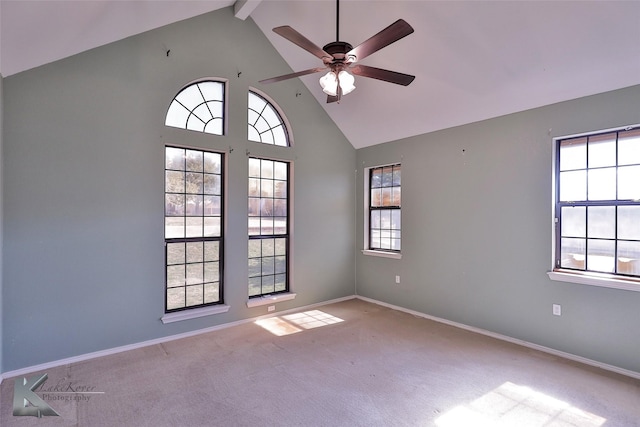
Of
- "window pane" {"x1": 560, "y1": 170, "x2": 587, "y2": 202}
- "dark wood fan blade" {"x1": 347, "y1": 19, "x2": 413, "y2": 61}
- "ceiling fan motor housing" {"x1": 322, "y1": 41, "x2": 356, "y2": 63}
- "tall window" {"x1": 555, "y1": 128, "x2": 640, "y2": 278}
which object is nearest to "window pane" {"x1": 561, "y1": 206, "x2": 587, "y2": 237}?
"tall window" {"x1": 555, "y1": 128, "x2": 640, "y2": 278}

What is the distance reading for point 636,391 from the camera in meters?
2.64

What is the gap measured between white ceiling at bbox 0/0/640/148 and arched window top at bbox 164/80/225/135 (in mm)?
699

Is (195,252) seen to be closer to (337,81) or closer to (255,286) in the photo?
(255,286)

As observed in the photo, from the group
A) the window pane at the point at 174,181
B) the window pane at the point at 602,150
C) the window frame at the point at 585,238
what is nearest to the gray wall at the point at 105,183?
the window pane at the point at 174,181

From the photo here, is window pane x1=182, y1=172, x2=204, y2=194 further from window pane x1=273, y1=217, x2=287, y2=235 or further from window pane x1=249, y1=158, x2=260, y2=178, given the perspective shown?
window pane x1=273, y1=217, x2=287, y2=235

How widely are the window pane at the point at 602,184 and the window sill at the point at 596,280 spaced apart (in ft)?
2.51

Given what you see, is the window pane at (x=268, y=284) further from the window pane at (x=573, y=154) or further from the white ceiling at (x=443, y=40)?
the window pane at (x=573, y=154)

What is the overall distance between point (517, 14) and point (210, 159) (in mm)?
3451

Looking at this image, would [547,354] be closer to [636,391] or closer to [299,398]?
[636,391]

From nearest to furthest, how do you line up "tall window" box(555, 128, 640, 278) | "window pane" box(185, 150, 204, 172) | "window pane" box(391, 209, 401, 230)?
"tall window" box(555, 128, 640, 278), "window pane" box(185, 150, 204, 172), "window pane" box(391, 209, 401, 230)

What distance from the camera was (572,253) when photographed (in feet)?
11.0

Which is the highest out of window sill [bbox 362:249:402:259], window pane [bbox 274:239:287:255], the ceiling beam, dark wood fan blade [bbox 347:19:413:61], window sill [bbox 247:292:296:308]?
the ceiling beam


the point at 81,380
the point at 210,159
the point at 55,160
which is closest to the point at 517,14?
the point at 210,159

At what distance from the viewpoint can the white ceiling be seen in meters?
2.56
